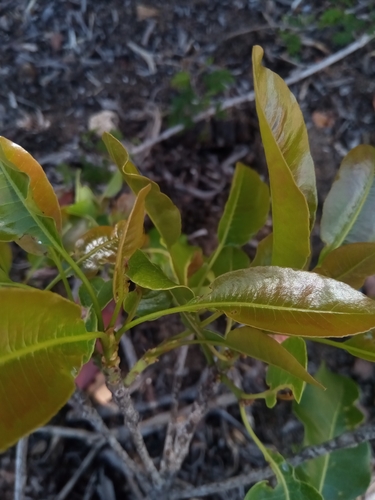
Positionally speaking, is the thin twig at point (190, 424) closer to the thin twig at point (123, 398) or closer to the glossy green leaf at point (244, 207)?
the thin twig at point (123, 398)

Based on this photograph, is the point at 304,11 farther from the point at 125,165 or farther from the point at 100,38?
the point at 125,165

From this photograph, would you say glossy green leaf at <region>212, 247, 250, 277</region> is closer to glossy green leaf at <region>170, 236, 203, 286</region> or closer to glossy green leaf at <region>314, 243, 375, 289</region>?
glossy green leaf at <region>170, 236, 203, 286</region>

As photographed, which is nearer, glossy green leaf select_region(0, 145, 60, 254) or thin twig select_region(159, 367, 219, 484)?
glossy green leaf select_region(0, 145, 60, 254)

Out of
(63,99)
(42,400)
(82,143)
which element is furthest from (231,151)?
(42,400)

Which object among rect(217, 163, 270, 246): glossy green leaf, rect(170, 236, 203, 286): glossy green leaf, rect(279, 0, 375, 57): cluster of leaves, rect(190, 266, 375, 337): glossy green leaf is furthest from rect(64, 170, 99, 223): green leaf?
rect(279, 0, 375, 57): cluster of leaves

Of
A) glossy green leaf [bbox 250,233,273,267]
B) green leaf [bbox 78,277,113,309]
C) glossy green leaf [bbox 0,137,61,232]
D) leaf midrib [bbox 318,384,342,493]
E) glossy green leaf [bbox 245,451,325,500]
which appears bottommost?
leaf midrib [bbox 318,384,342,493]

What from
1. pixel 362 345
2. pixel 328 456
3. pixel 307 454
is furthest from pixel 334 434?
pixel 362 345

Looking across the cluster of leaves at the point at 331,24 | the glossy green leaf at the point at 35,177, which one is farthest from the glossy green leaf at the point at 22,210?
the cluster of leaves at the point at 331,24

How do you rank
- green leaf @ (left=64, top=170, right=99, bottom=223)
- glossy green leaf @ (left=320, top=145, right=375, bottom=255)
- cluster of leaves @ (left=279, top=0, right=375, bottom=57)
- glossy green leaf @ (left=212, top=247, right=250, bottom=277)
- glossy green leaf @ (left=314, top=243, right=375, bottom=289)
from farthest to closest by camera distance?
cluster of leaves @ (left=279, top=0, right=375, bottom=57) → green leaf @ (left=64, top=170, right=99, bottom=223) → glossy green leaf @ (left=212, top=247, right=250, bottom=277) → glossy green leaf @ (left=320, top=145, right=375, bottom=255) → glossy green leaf @ (left=314, top=243, right=375, bottom=289)
